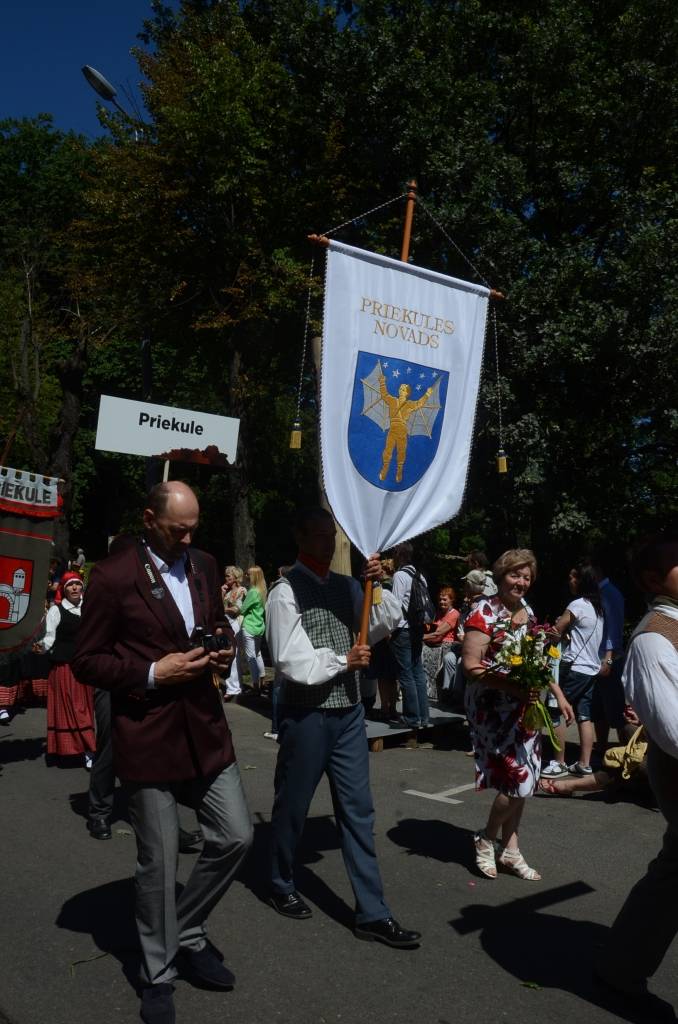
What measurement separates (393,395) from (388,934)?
102 inches

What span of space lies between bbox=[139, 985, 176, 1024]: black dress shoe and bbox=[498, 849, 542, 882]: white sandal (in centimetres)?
234

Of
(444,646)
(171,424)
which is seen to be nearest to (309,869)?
(171,424)

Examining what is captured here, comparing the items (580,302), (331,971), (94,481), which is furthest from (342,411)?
(94,481)

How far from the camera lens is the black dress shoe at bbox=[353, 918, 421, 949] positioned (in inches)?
164

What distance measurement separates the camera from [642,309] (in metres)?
13.5

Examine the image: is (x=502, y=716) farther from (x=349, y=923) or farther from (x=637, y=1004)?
(x=637, y=1004)

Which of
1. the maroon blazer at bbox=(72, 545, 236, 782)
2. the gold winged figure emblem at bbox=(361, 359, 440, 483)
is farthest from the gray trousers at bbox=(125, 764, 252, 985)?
the gold winged figure emblem at bbox=(361, 359, 440, 483)

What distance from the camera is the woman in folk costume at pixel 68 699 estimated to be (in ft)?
25.4

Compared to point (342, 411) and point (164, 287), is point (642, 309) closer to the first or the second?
point (164, 287)

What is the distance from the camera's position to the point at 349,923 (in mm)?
4477

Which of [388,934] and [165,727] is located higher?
[165,727]

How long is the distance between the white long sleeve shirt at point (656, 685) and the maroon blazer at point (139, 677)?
160cm

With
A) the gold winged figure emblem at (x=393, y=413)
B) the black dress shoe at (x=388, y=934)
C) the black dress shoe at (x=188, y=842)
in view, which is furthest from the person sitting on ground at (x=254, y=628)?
the black dress shoe at (x=388, y=934)

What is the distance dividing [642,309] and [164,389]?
58.2 feet
